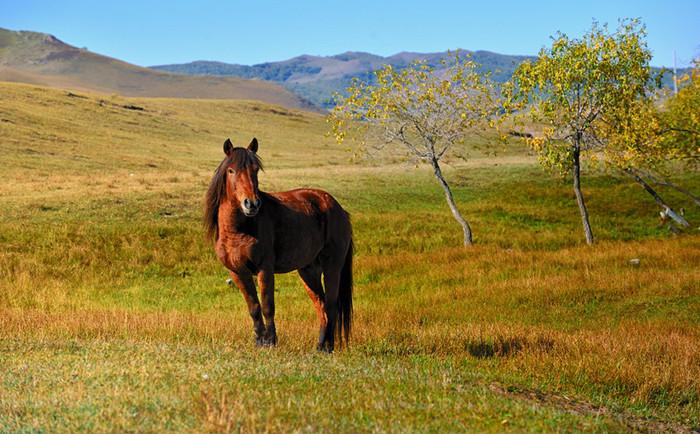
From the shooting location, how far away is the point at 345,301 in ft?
44.9

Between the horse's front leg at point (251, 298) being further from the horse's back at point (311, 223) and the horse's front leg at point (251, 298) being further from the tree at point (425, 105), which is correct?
the tree at point (425, 105)

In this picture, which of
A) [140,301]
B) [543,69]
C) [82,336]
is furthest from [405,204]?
[82,336]

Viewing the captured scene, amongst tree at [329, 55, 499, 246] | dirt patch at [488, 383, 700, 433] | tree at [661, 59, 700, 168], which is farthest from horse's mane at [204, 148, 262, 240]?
tree at [329, 55, 499, 246]

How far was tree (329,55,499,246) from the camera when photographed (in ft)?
109

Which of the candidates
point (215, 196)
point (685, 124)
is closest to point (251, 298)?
point (215, 196)

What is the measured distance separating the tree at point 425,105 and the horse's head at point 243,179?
22005 millimetres

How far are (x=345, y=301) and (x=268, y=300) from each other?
263 cm

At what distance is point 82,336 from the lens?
12859 millimetres

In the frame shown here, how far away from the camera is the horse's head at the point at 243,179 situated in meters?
10.5

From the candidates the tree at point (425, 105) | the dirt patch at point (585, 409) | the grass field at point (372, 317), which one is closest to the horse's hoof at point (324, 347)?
the grass field at point (372, 317)

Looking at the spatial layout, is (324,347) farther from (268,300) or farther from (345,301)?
(268,300)

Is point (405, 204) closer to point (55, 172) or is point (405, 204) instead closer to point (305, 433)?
point (55, 172)

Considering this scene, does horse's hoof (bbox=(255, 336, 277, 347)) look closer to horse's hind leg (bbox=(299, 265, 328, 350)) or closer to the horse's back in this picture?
the horse's back

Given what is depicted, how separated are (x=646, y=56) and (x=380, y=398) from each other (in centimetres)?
2727
